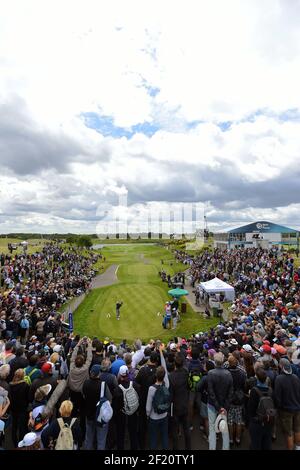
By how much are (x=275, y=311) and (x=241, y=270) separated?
14.9 meters

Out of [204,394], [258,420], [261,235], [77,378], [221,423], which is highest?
[261,235]

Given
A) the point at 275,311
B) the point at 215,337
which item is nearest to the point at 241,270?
the point at 275,311

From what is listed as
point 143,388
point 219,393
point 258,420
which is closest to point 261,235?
point 219,393

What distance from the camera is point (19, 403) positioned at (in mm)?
5316

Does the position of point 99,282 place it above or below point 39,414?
below

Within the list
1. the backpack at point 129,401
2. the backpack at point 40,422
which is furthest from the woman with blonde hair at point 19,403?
the backpack at point 129,401

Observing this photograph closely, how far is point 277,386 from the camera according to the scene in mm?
5086

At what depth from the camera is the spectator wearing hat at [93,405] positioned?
500 cm

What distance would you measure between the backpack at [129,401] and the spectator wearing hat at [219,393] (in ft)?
4.63

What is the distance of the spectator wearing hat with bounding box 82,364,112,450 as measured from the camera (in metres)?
5.00

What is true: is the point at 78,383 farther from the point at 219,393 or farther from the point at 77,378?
the point at 219,393

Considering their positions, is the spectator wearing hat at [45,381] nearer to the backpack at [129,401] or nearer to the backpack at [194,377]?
the backpack at [129,401]

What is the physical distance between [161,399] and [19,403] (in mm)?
2747
